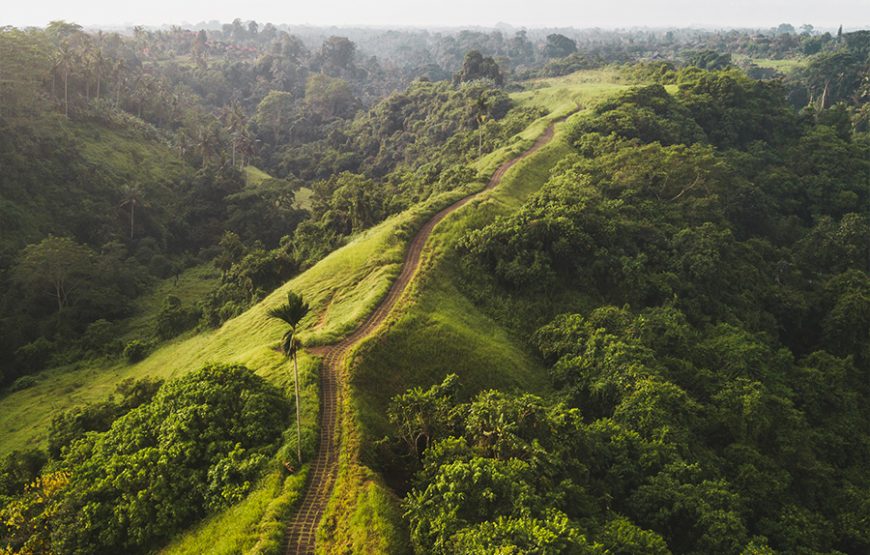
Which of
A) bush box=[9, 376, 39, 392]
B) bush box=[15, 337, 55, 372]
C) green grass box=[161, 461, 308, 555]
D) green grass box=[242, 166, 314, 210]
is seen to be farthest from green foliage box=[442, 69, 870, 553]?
green grass box=[242, 166, 314, 210]

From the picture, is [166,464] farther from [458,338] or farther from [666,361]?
[666,361]

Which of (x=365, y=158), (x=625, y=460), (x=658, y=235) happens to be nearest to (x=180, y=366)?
(x=625, y=460)

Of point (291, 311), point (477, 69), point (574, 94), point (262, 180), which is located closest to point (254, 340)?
point (291, 311)

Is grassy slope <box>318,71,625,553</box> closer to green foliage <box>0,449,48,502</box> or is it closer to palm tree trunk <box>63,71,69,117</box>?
green foliage <box>0,449,48,502</box>

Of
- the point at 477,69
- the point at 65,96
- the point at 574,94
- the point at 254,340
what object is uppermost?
the point at 477,69

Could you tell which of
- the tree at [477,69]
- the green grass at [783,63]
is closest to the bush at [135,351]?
the tree at [477,69]

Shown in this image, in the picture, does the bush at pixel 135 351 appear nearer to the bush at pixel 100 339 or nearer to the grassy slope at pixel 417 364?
the bush at pixel 100 339
